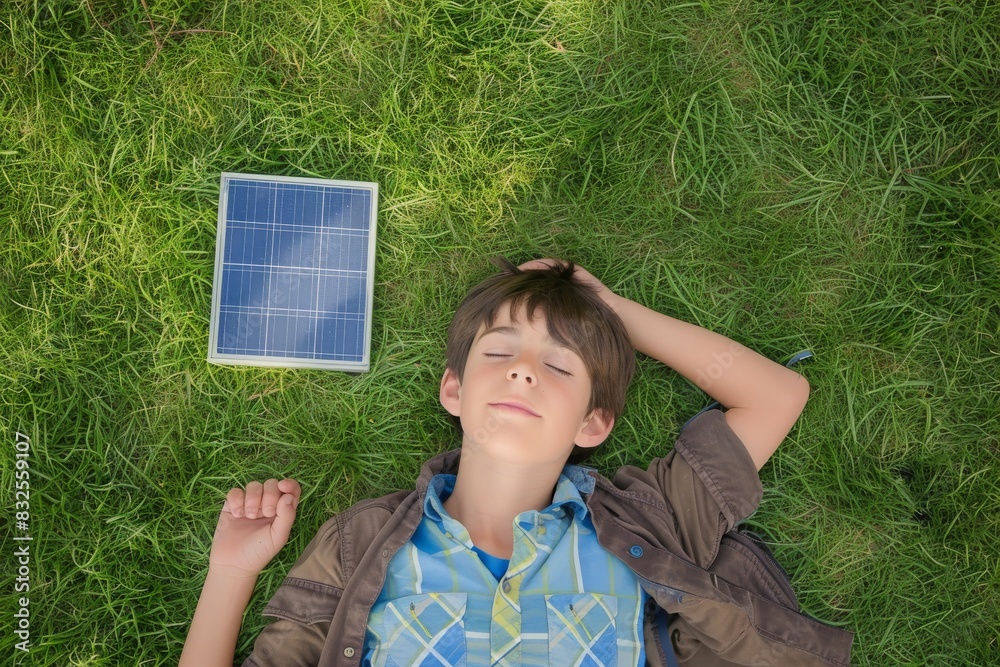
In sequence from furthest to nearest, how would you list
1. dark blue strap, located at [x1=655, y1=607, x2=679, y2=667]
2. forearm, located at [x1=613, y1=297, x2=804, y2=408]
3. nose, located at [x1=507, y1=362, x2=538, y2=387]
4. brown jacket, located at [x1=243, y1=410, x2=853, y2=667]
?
forearm, located at [x1=613, y1=297, x2=804, y2=408], dark blue strap, located at [x1=655, y1=607, x2=679, y2=667], brown jacket, located at [x1=243, y1=410, x2=853, y2=667], nose, located at [x1=507, y1=362, x2=538, y2=387]

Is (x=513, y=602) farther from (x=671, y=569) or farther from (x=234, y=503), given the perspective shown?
(x=234, y=503)

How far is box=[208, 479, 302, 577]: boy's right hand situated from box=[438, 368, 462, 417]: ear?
3.01 ft

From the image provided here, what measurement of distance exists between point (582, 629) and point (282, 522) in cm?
153

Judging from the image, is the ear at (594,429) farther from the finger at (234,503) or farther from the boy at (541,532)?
the finger at (234,503)

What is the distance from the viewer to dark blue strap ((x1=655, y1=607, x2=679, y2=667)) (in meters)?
3.51

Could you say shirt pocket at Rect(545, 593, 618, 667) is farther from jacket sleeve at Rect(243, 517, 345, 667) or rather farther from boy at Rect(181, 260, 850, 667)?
jacket sleeve at Rect(243, 517, 345, 667)

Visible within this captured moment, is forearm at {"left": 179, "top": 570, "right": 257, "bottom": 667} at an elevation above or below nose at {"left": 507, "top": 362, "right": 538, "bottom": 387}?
below

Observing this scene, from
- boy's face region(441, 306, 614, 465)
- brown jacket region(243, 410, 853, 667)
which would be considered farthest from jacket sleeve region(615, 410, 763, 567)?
boy's face region(441, 306, 614, 465)

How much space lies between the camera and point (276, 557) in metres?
3.91

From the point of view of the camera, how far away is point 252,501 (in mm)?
3795

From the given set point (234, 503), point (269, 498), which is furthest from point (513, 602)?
point (234, 503)

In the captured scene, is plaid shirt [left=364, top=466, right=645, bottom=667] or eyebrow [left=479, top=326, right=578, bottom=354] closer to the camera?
plaid shirt [left=364, top=466, right=645, bottom=667]

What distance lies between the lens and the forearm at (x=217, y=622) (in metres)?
3.55

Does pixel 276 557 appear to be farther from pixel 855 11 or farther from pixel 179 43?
pixel 855 11
